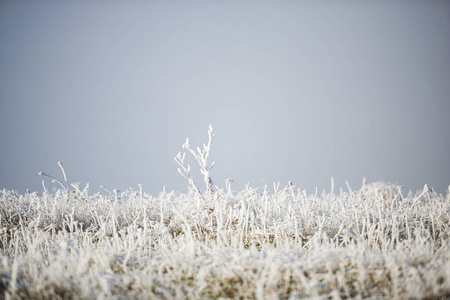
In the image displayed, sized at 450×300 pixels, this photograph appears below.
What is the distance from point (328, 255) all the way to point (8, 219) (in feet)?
17.6

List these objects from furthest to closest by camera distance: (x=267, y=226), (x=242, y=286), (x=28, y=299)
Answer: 1. (x=267, y=226)
2. (x=242, y=286)
3. (x=28, y=299)

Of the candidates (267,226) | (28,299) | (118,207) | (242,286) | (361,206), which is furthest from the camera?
(118,207)

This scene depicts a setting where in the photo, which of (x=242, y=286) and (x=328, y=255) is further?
(x=328, y=255)

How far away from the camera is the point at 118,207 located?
15.0ft

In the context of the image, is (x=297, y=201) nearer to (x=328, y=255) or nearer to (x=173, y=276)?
(x=328, y=255)

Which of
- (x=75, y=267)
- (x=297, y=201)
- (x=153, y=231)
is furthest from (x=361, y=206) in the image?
(x=75, y=267)

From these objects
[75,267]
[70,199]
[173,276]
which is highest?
[70,199]

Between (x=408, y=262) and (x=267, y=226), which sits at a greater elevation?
(x=267, y=226)

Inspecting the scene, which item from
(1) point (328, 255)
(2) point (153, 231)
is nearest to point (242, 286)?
(1) point (328, 255)

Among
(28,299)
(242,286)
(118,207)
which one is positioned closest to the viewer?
(28,299)

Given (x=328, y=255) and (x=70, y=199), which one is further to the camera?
(x=70, y=199)

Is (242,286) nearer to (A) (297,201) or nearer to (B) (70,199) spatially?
(A) (297,201)

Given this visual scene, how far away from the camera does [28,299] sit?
171 centimetres

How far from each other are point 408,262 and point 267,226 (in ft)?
5.89
